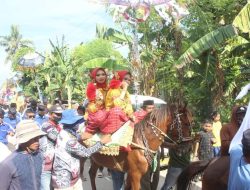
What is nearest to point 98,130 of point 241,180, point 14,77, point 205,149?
point 205,149

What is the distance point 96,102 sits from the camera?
22.9ft

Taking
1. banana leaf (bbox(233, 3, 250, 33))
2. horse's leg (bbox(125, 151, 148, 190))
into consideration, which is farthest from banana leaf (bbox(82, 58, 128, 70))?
horse's leg (bbox(125, 151, 148, 190))

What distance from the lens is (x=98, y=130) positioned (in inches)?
270

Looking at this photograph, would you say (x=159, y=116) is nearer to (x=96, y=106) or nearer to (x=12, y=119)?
(x=96, y=106)

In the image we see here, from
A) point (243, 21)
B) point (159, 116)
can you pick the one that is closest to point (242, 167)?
point (159, 116)

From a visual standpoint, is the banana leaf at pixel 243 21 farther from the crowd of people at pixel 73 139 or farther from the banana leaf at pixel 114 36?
the banana leaf at pixel 114 36

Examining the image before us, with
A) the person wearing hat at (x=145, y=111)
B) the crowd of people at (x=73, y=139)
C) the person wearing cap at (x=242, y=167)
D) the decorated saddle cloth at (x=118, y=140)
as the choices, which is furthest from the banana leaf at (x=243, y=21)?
the person wearing cap at (x=242, y=167)

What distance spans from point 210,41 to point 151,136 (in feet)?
14.6

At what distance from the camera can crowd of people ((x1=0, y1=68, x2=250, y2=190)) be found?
3.72 metres

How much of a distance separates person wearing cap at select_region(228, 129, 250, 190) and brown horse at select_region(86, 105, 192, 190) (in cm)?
311

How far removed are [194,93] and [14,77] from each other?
2548cm

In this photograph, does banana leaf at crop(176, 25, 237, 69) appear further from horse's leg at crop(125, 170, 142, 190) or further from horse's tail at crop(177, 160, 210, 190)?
horse's tail at crop(177, 160, 210, 190)

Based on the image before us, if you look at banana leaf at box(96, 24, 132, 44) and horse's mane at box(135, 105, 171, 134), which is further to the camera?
banana leaf at box(96, 24, 132, 44)

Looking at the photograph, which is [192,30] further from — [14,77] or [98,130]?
[14,77]
